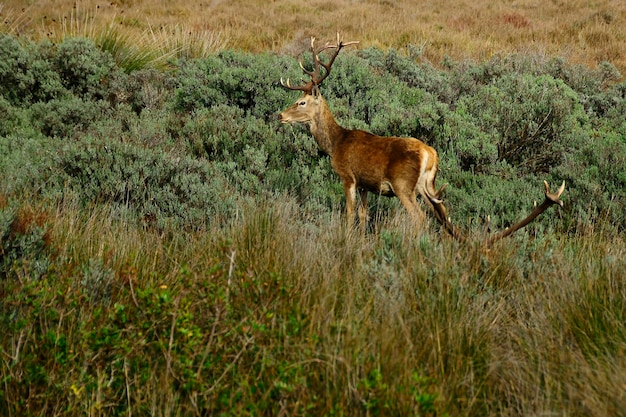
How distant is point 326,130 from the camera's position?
731cm

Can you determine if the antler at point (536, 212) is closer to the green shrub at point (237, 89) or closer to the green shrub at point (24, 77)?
the green shrub at point (237, 89)

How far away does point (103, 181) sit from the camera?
6.79 meters

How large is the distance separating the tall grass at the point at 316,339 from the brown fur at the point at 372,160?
179cm

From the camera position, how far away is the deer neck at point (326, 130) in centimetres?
723

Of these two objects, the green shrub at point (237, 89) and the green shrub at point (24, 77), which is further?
the green shrub at point (24, 77)

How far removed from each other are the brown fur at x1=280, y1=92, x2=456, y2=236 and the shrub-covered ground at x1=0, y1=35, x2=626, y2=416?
0.93ft

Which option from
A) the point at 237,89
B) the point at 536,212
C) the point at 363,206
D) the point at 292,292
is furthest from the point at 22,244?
the point at 237,89

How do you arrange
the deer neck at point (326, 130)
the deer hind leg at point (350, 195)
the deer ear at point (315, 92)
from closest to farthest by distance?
the deer hind leg at point (350, 195) < the deer neck at point (326, 130) < the deer ear at point (315, 92)

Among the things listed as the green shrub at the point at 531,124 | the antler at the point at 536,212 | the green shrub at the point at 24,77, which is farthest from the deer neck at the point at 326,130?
the green shrub at the point at 24,77

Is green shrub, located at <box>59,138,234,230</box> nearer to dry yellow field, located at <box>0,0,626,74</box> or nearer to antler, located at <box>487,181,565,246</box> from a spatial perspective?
antler, located at <box>487,181,565,246</box>

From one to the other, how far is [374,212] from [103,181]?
108 inches

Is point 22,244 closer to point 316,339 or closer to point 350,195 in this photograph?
point 316,339

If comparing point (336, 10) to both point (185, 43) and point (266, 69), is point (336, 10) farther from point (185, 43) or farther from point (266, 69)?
point (266, 69)

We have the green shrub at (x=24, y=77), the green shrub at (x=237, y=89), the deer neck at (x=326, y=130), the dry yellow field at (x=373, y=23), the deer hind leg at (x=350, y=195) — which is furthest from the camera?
the dry yellow field at (x=373, y=23)
